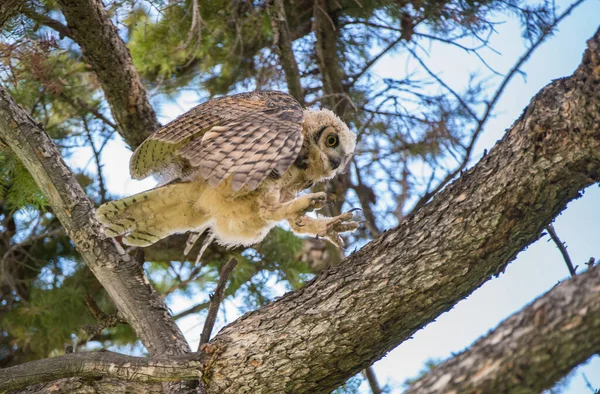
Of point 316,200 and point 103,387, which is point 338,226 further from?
point 103,387

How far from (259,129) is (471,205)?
937 mm

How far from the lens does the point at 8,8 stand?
310cm

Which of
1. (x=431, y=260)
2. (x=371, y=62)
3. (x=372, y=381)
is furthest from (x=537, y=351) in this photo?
(x=371, y=62)

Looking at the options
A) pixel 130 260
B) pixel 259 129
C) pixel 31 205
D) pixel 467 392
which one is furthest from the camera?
pixel 31 205

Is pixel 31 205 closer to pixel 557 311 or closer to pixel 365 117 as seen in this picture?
pixel 365 117

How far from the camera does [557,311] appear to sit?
5.19 ft

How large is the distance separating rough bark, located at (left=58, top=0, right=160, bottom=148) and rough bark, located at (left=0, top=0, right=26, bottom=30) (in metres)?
0.22

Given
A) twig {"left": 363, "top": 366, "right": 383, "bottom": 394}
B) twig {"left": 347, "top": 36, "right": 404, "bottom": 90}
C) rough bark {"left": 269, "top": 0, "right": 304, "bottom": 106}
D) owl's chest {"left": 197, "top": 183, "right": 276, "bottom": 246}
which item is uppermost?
twig {"left": 347, "top": 36, "right": 404, "bottom": 90}

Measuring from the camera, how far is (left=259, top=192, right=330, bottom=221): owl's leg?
2.75 metres

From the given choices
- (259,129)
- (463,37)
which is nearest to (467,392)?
(259,129)

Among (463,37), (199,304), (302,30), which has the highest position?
(302,30)

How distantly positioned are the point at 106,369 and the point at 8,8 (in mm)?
1721

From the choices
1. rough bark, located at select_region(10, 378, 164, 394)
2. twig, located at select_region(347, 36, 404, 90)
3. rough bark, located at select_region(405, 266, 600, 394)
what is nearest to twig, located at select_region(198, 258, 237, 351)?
rough bark, located at select_region(10, 378, 164, 394)

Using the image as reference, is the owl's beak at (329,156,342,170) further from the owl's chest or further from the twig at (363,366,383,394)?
the twig at (363,366,383,394)
